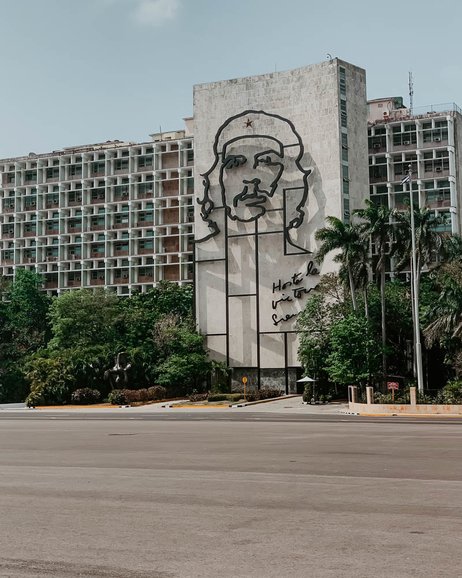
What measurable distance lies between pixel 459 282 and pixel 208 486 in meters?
45.2

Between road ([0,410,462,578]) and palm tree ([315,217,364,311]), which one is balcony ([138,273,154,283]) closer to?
palm tree ([315,217,364,311])

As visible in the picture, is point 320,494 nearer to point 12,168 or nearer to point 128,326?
point 128,326

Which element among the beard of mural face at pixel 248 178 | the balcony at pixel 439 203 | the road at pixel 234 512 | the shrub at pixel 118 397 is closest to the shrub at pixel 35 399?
the shrub at pixel 118 397

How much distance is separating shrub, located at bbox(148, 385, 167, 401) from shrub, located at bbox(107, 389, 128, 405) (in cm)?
311

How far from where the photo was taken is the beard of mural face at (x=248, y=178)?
8731 cm

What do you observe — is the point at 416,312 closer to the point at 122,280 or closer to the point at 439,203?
the point at 439,203

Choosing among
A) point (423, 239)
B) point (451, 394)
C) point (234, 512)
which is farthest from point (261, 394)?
point (234, 512)

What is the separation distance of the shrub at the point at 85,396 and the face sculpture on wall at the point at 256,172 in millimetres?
22854


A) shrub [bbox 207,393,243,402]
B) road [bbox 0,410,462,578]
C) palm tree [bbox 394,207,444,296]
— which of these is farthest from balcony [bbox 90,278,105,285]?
road [bbox 0,410,462,578]

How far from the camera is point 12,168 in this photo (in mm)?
135250

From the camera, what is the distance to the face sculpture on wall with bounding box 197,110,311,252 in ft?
283

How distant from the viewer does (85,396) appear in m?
76.5

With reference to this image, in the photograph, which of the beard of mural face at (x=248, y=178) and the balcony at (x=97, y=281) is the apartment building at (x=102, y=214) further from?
the beard of mural face at (x=248, y=178)

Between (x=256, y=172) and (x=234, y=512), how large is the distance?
77273 mm
